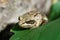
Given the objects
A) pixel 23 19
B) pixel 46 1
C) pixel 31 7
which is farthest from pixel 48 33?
pixel 46 1

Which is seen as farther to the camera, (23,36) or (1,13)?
(1,13)

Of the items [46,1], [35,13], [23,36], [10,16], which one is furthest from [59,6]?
[23,36]

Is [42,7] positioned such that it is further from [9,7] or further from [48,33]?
[48,33]

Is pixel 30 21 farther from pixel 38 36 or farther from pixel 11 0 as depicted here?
pixel 38 36

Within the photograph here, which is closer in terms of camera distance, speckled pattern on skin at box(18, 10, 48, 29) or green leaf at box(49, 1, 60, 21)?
speckled pattern on skin at box(18, 10, 48, 29)

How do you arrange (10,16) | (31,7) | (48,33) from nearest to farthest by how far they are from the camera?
(48,33), (10,16), (31,7)

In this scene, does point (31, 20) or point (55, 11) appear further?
point (55, 11)

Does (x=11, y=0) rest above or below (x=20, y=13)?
above

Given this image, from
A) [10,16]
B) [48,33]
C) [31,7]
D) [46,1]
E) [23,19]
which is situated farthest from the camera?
[46,1]

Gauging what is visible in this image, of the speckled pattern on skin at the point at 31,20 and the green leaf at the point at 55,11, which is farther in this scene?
the green leaf at the point at 55,11

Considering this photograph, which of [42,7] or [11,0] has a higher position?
[11,0]
